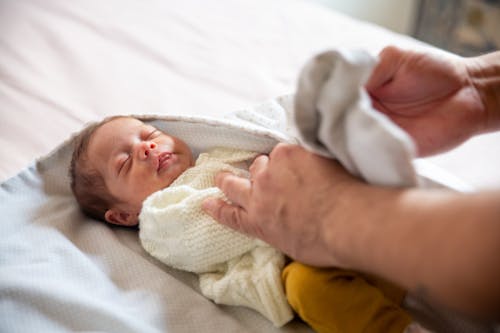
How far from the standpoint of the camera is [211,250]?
2.78ft

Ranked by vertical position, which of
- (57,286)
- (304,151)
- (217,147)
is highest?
(304,151)

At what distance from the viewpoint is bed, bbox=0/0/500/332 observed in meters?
0.81

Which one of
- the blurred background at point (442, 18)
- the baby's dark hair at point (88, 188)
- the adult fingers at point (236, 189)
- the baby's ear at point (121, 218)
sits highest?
the blurred background at point (442, 18)

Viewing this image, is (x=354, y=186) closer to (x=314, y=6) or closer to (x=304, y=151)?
(x=304, y=151)

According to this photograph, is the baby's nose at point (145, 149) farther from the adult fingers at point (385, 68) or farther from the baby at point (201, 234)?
the adult fingers at point (385, 68)

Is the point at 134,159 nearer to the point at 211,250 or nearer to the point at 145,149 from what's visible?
the point at 145,149

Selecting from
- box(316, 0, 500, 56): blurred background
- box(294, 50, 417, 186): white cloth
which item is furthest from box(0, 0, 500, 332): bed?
box(316, 0, 500, 56): blurred background

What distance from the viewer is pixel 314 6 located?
1.68 metres

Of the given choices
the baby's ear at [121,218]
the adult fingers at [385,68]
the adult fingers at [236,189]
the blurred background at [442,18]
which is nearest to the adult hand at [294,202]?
the adult fingers at [236,189]

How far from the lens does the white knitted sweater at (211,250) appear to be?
80 centimetres

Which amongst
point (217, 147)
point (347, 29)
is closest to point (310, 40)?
point (347, 29)

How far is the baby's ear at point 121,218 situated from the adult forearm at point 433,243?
1.73 ft

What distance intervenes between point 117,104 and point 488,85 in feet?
2.78

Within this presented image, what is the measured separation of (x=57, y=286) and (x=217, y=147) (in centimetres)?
41
